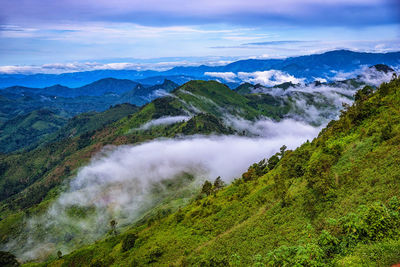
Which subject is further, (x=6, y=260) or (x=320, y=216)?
(x=6, y=260)

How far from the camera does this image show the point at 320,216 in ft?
157

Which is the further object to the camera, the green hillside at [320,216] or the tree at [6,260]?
the tree at [6,260]

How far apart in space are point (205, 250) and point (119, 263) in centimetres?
4815

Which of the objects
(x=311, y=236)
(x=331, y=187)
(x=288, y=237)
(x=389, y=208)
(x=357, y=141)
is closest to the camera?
(x=389, y=208)

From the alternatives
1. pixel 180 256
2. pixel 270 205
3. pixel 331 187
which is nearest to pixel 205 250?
pixel 180 256

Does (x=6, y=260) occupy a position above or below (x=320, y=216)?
below

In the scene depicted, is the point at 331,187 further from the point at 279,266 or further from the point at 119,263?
the point at 119,263

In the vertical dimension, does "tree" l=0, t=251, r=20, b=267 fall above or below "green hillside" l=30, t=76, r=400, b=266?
below

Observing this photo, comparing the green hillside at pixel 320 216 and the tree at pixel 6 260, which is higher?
the green hillside at pixel 320 216

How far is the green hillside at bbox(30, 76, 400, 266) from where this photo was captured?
3306 centimetres

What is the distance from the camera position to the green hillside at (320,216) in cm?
3306

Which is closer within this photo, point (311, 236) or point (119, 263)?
point (311, 236)

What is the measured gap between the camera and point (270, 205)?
222 ft

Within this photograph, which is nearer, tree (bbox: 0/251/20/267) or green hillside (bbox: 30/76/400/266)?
green hillside (bbox: 30/76/400/266)
